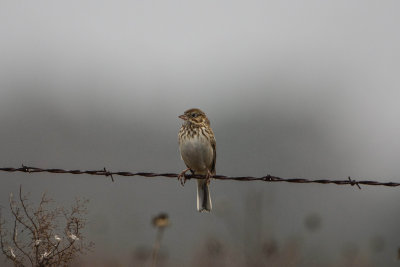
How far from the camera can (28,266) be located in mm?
5078

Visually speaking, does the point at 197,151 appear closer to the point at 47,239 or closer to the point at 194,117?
the point at 194,117

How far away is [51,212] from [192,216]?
43.1 m

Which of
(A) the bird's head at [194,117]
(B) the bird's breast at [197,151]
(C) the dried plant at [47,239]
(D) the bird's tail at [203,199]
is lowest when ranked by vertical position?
(C) the dried plant at [47,239]

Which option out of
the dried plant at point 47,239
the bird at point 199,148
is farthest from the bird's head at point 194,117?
the dried plant at point 47,239

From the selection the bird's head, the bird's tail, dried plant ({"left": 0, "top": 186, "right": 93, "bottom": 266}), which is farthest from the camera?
the bird's head

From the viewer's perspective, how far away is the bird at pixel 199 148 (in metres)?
7.86

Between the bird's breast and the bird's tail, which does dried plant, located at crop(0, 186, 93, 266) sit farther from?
the bird's tail

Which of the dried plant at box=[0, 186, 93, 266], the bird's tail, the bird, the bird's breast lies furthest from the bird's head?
the dried plant at box=[0, 186, 93, 266]

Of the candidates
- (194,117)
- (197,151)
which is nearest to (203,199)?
(197,151)

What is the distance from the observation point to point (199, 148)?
7840 mm

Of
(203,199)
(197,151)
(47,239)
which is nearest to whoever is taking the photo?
(47,239)

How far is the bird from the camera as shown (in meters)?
7.86

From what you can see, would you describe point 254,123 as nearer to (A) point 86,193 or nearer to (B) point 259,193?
(A) point 86,193

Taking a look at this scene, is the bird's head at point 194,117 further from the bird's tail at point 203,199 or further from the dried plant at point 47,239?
the dried plant at point 47,239
